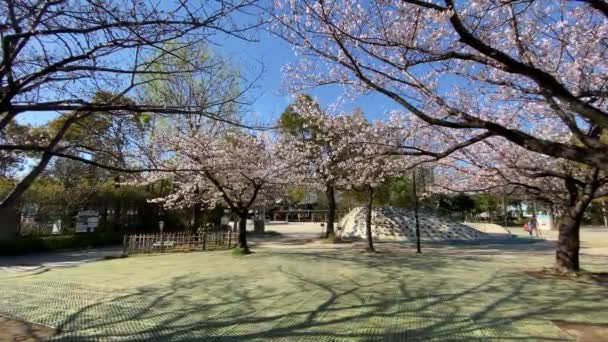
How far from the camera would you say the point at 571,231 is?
36.2 ft

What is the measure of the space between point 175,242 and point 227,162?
5507 millimetres

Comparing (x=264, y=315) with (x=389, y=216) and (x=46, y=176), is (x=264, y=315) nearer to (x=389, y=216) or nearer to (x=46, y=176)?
(x=389, y=216)

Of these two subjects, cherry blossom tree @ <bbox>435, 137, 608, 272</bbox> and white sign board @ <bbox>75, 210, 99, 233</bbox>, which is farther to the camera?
white sign board @ <bbox>75, 210, 99, 233</bbox>

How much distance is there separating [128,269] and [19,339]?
21.9 feet

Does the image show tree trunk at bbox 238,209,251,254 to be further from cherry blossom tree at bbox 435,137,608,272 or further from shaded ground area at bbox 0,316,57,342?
shaded ground area at bbox 0,316,57,342

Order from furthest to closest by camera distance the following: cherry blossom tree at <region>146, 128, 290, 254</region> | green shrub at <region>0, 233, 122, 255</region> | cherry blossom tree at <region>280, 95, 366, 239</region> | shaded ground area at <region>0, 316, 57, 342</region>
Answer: green shrub at <region>0, 233, 122, 255</region>
cherry blossom tree at <region>280, 95, 366, 239</region>
cherry blossom tree at <region>146, 128, 290, 254</region>
shaded ground area at <region>0, 316, 57, 342</region>

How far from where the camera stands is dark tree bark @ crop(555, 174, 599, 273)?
1083 centimetres

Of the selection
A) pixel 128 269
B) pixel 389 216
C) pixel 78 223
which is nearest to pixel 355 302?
pixel 128 269

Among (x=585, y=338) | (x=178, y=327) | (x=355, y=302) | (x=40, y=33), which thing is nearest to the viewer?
(x=40, y=33)

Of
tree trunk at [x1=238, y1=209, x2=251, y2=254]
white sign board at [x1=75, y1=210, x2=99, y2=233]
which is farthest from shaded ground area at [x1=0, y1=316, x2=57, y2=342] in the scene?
white sign board at [x1=75, y1=210, x2=99, y2=233]

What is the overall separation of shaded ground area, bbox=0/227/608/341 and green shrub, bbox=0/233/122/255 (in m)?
13.0

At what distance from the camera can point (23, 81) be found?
4605 mm

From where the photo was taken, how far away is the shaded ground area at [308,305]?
532cm

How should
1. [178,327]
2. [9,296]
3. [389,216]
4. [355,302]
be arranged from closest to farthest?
[178,327], [355,302], [9,296], [389,216]
